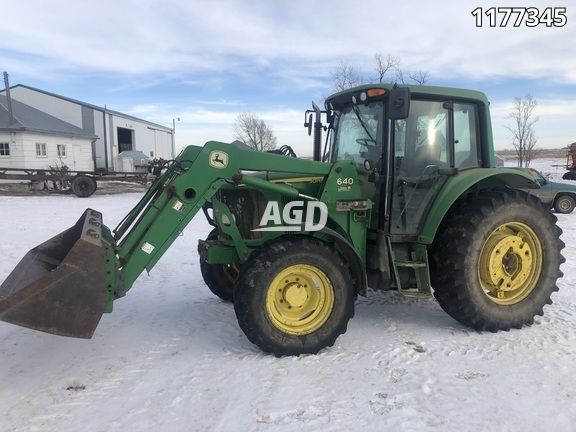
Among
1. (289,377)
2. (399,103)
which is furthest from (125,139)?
(289,377)

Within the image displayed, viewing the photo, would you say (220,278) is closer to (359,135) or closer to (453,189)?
(359,135)

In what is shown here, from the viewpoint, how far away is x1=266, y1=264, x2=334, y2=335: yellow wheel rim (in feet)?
13.8

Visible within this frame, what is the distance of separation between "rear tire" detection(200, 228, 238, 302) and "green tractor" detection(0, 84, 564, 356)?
0.53 m

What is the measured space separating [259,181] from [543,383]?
2669mm

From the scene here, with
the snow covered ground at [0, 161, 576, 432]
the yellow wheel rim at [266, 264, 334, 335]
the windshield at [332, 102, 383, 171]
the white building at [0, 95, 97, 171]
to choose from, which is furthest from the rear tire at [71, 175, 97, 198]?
the yellow wheel rim at [266, 264, 334, 335]

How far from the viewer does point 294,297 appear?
4.23 metres

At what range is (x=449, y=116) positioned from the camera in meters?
4.85

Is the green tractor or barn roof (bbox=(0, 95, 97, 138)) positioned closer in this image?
the green tractor

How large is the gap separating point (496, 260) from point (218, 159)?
277 cm

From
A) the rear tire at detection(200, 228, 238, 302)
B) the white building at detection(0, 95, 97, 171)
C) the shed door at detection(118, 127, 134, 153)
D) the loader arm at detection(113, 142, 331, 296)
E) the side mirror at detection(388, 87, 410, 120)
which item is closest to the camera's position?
the loader arm at detection(113, 142, 331, 296)

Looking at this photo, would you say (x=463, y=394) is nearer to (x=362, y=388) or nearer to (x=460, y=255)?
(x=362, y=388)

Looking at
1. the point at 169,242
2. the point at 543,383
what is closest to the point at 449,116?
the point at 543,383

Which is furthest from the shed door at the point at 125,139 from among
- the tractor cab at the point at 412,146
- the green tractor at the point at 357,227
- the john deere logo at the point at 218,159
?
the john deere logo at the point at 218,159

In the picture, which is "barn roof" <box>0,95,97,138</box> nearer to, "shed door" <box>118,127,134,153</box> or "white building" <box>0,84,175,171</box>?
"white building" <box>0,84,175,171</box>
